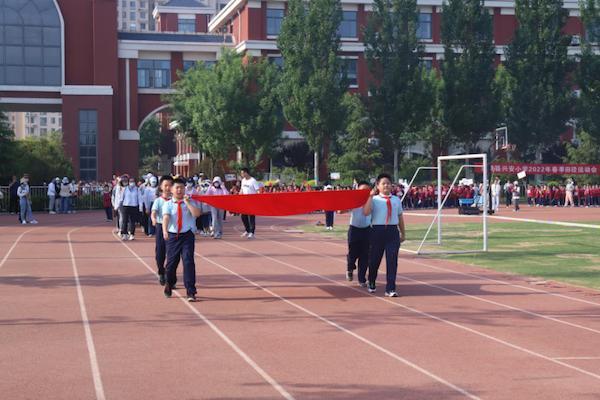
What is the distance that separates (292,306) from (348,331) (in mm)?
2191

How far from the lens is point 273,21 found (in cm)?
6719

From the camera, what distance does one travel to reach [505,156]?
215ft

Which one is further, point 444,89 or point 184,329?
point 444,89

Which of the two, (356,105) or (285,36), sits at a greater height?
(285,36)

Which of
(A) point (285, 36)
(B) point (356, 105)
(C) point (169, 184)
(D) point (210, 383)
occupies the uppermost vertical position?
(A) point (285, 36)

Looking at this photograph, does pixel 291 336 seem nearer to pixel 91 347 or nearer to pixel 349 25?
pixel 91 347

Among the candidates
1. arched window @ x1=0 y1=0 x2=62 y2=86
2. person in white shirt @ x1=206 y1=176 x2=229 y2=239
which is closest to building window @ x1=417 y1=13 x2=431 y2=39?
arched window @ x1=0 y1=0 x2=62 y2=86

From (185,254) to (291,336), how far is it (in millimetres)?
3242

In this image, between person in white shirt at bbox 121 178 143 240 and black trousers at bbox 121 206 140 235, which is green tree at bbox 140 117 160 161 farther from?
black trousers at bbox 121 206 140 235

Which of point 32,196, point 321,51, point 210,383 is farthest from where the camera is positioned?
point 321,51

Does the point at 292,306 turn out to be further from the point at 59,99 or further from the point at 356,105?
the point at 59,99

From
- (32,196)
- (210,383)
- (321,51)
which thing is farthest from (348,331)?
(321,51)

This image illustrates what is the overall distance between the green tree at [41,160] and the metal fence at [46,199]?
222 cm

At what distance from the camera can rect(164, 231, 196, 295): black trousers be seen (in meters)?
13.4
